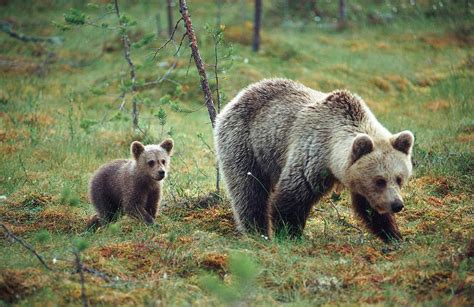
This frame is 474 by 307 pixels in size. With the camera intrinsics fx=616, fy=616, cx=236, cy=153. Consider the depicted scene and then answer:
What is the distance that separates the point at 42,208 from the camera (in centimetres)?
802

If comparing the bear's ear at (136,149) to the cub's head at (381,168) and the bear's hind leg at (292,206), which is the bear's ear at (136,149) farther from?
the cub's head at (381,168)

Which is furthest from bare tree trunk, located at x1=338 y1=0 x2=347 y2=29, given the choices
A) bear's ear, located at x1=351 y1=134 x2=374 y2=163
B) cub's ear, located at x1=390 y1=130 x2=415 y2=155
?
bear's ear, located at x1=351 y1=134 x2=374 y2=163

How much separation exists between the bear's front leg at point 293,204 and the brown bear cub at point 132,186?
161 cm

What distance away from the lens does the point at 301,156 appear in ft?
21.9

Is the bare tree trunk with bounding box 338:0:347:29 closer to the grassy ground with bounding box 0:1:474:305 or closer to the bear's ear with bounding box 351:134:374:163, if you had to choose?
the grassy ground with bounding box 0:1:474:305

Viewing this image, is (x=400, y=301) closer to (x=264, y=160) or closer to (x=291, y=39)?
(x=264, y=160)

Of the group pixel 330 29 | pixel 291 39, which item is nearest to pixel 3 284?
pixel 291 39

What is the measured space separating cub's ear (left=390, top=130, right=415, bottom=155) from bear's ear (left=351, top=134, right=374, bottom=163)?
0.28 meters

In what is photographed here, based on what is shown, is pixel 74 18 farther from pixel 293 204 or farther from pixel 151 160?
pixel 293 204

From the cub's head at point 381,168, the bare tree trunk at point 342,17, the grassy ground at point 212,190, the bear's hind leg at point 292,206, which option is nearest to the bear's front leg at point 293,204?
the bear's hind leg at point 292,206

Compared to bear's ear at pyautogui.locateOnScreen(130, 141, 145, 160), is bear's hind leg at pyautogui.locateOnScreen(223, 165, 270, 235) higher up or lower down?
lower down

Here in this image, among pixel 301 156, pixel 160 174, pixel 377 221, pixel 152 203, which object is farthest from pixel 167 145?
pixel 377 221

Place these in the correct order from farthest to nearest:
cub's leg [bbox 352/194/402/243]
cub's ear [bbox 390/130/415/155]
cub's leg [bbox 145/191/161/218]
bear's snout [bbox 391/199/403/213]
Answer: cub's leg [bbox 145/191/161/218], cub's leg [bbox 352/194/402/243], cub's ear [bbox 390/130/415/155], bear's snout [bbox 391/199/403/213]

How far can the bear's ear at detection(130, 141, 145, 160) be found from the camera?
777 cm
